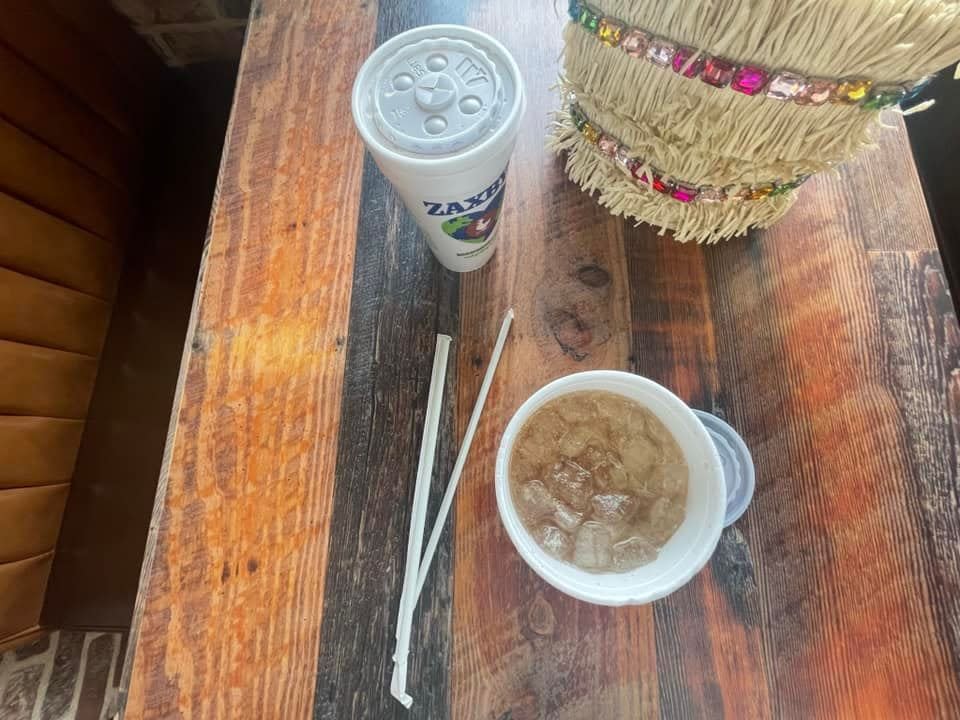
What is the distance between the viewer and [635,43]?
387mm

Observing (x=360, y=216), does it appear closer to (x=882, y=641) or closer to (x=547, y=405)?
(x=547, y=405)

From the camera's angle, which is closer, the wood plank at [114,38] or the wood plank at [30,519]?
the wood plank at [30,519]

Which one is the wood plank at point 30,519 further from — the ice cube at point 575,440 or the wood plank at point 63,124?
the ice cube at point 575,440

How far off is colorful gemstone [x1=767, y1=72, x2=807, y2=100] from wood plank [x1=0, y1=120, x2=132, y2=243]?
0.74 meters

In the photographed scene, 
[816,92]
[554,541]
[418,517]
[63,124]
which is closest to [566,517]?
[554,541]

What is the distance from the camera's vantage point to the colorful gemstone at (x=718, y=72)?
14.3 inches

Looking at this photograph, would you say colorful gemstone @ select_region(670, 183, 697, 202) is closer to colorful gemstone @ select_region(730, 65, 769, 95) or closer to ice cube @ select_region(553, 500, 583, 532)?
colorful gemstone @ select_region(730, 65, 769, 95)

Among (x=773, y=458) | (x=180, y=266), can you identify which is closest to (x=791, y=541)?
(x=773, y=458)

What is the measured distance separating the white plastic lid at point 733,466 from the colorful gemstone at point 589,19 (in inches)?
12.8

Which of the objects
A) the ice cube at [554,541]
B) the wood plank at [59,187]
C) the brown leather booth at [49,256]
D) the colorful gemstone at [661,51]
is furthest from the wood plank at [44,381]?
the colorful gemstone at [661,51]

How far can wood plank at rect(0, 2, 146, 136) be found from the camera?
0.64 metres

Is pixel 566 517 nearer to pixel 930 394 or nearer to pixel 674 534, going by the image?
pixel 674 534

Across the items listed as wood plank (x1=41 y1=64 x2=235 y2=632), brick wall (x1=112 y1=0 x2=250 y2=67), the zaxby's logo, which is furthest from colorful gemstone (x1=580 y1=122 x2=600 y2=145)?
brick wall (x1=112 y1=0 x2=250 y2=67)

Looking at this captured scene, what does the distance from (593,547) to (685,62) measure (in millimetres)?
349
